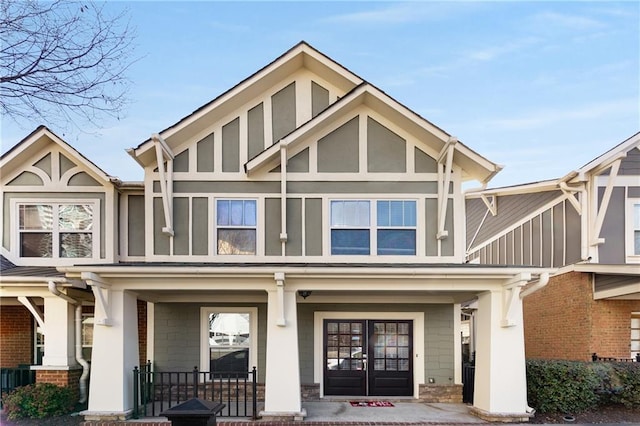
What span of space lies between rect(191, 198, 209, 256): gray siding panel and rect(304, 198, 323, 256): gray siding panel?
231cm

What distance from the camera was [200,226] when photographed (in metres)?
11.5

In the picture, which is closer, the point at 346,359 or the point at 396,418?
the point at 396,418

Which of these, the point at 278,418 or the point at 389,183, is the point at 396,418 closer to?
the point at 278,418

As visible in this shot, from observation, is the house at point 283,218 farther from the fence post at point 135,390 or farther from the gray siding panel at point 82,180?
the fence post at point 135,390

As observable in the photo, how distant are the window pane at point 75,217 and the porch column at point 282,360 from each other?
5564mm

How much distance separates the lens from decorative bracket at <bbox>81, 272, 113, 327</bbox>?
30.5 ft

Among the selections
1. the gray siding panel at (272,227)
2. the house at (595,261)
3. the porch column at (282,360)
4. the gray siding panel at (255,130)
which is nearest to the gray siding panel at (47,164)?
the gray siding panel at (255,130)

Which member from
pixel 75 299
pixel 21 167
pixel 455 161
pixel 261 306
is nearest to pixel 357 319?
pixel 261 306

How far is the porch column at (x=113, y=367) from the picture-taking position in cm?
931

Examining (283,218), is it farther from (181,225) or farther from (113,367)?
(113,367)

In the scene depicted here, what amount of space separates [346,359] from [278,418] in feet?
10.1

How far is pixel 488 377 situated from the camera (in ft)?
31.4

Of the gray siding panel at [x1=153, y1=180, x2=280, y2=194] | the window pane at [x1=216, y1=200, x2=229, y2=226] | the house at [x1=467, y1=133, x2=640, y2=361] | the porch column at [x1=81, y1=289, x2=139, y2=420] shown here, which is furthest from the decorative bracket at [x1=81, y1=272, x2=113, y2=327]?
the house at [x1=467, y1=133, x2=640, y2=361]

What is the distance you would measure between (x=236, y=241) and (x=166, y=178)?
216 centimetres
